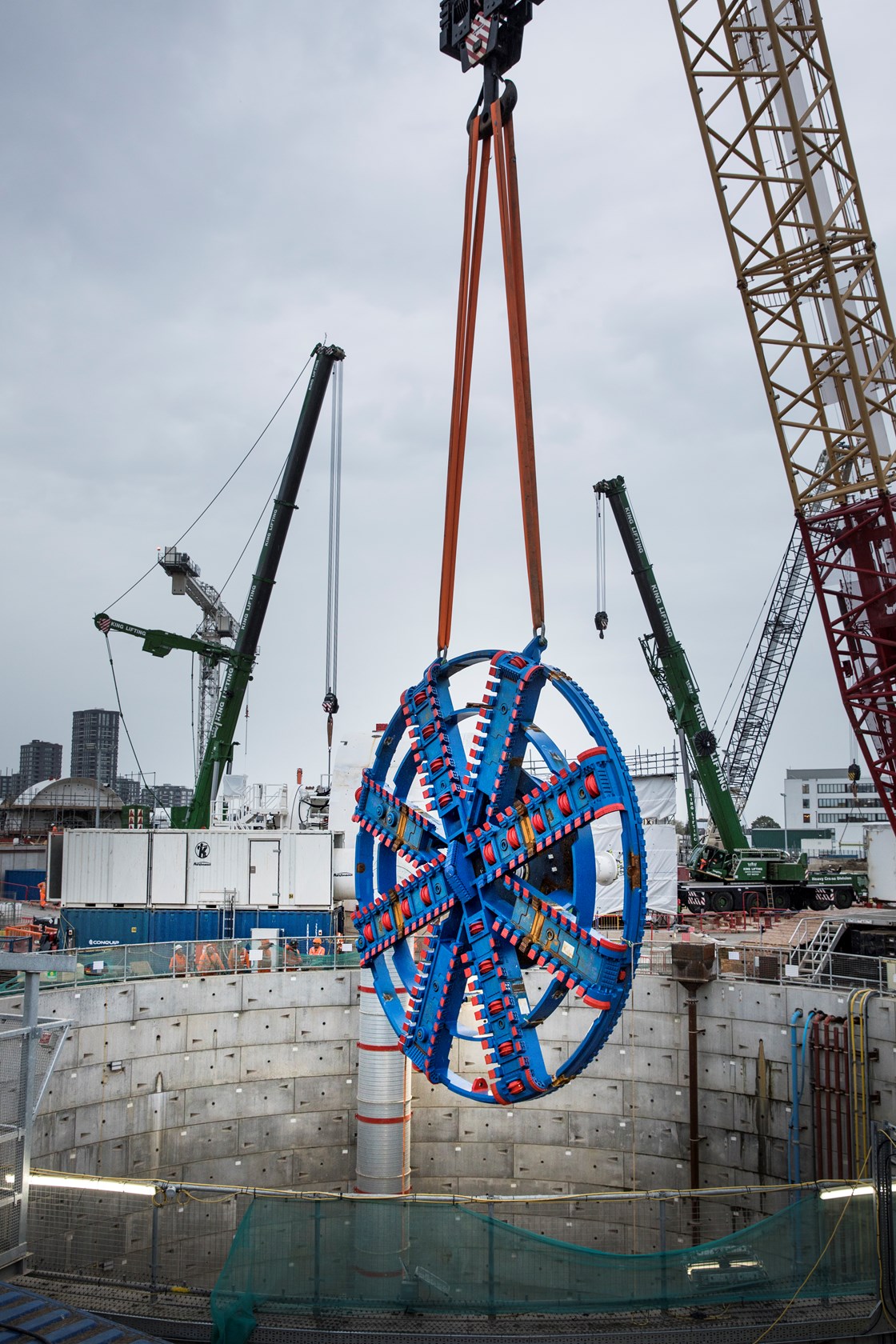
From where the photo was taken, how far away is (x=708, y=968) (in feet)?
90.2

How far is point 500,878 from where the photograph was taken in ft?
51.2

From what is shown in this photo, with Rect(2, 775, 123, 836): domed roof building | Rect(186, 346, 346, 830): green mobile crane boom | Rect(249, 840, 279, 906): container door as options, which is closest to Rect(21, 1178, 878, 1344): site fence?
Rect(249, 840, 279, 906): container door

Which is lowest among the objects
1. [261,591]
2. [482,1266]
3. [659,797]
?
[482,1266]

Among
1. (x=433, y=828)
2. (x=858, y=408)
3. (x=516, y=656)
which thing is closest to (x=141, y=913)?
(x=433, y=828)

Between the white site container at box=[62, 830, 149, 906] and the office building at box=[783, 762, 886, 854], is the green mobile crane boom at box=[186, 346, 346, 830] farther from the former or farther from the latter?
the office building at box=[783, 762, 886, 854]

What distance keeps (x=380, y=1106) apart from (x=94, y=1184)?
1238cm

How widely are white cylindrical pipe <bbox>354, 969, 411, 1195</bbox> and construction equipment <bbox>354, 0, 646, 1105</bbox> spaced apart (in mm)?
8030

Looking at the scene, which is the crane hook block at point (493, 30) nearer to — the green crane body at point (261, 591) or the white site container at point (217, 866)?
the white site container at point (217, 866)

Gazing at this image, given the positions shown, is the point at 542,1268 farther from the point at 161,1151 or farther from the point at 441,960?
the point at 161,1151

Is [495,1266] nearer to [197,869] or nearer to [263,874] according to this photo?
[263,874]

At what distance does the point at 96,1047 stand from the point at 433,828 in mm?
13983

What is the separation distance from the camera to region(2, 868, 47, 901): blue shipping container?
218 ft

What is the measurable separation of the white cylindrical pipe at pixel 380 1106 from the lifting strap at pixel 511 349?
41.9 feet

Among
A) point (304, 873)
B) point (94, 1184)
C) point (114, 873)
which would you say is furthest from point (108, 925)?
point (94, 1184)
